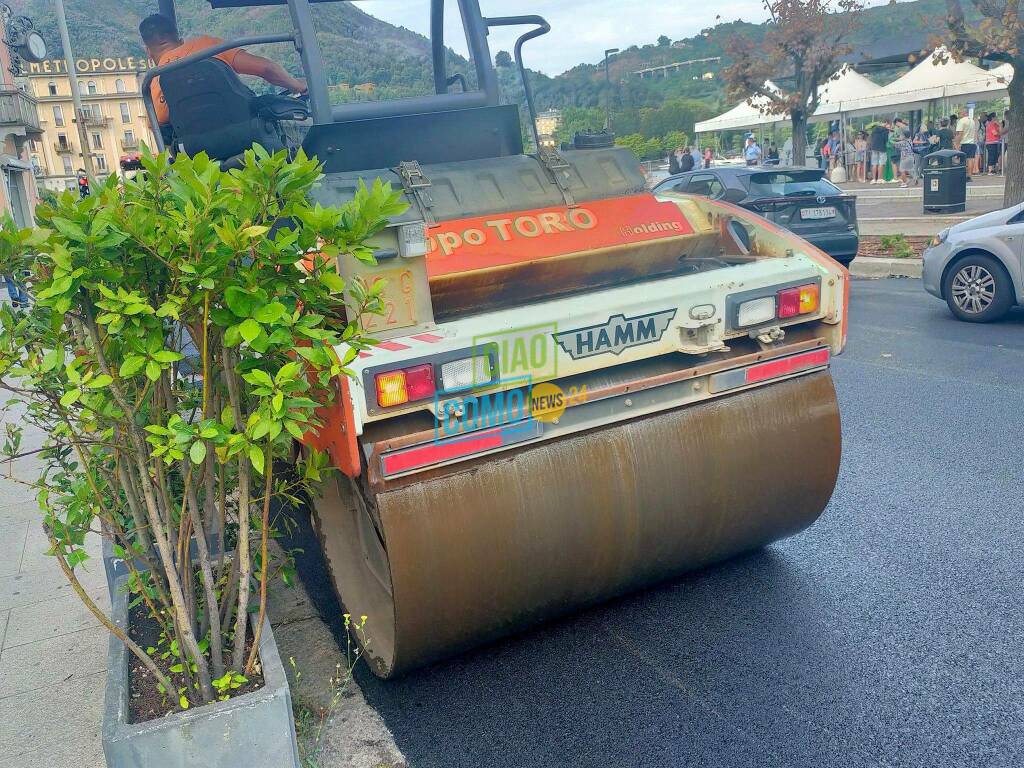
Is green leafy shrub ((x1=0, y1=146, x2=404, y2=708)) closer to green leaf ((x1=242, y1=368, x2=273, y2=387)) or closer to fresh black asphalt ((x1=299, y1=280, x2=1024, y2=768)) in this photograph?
green leaf ((x1=242, y1=368, x2=273, y2=387))

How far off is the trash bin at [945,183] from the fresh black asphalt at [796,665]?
45.1 feet

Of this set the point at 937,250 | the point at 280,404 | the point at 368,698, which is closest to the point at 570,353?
the point at 280,404

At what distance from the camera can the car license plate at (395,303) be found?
3336 millimetres

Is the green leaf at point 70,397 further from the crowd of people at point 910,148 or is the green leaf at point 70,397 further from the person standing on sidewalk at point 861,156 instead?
the person standing on sidewalk at point 861,156

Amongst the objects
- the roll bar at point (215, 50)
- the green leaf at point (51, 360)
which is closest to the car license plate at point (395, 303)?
the green leaf at point (51, 360)

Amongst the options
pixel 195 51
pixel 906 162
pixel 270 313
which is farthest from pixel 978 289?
pixel 906 162

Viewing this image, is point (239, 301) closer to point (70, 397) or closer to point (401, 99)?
point (70, 397)

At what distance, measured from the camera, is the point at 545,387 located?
3471 millimetres

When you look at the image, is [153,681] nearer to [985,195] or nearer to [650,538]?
[650,538]

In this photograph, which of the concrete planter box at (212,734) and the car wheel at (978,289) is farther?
the car wheel at (978,289)

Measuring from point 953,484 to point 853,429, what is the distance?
47.8 inches

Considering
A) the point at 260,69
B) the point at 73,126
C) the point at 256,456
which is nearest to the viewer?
the point at 256,456

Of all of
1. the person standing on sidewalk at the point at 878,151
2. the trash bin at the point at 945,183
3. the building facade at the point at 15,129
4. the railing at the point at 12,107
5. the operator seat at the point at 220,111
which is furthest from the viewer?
the railing at the point at 12,107

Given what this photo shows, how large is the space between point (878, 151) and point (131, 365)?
30.9 metres
